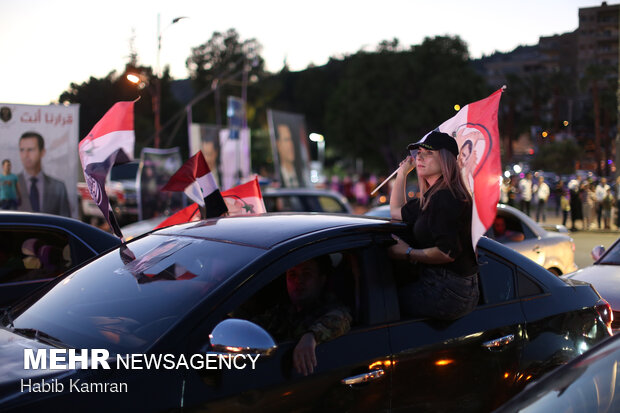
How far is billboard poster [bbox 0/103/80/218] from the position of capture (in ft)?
34.7

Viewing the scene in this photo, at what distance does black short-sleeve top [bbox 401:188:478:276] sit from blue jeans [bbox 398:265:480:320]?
0.06 metres

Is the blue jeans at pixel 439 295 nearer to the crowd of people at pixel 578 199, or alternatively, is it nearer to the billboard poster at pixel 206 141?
the billboard poster at pixel 206 141

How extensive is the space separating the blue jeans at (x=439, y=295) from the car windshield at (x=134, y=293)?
0.86 m

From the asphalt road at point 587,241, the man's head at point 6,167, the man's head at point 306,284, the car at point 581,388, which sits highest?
the man's head at point 6,167

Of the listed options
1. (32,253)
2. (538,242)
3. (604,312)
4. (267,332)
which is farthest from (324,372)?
(538,242)

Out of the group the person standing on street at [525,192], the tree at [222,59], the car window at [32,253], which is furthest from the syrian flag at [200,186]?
the tree at [222,59]

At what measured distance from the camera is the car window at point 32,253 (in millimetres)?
4926

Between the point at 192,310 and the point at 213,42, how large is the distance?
8647 centimetres

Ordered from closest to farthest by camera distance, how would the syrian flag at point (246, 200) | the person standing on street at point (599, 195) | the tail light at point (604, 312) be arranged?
the tail light at point (604, 312) < the syrian flag at point (246, 200) < the person standing on street at point (599, 195)

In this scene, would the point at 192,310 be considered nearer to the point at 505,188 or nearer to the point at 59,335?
the point at 59,335

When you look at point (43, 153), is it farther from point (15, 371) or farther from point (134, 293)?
point (15, 371)

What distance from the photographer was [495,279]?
12.3 feet

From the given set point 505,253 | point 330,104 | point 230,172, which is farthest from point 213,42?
point 505,253

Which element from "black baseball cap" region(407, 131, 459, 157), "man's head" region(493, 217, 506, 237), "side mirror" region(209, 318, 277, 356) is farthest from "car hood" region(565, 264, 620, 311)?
"side mirror" region(209, 318, 277, 356)
